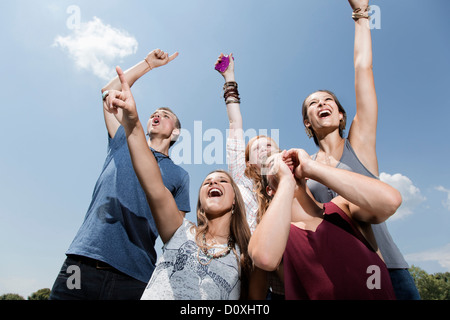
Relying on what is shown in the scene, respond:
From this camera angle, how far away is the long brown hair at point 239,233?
9.30ft

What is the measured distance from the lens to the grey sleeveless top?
2.43 meters

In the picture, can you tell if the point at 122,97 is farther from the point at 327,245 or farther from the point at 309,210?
the point at 327,245

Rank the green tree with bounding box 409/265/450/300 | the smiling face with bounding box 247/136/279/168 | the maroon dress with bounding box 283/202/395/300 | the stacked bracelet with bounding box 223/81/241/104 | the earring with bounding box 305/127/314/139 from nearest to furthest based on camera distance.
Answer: the maroon dress with bounding box 283/202/395/300, the earring with bounding box 305/127/314/139, the smiling face with bounding box 247/136/279/168, the stacked bracelet with bounding box 223/81/241/104, the green tree with bounding box 409/265/450/300

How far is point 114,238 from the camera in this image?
3105 mm

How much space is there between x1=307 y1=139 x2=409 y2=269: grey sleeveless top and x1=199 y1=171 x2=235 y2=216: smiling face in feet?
3.29

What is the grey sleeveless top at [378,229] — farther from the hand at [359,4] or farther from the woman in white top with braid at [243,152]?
the hand at [359,4]

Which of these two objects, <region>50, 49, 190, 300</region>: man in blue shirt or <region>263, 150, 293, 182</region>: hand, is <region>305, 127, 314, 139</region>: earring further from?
<region>50, 49, 190, 300</region>: man in blue shirt

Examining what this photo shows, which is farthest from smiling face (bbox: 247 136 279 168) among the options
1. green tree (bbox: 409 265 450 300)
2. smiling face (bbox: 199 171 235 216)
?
green tree (bbox: 409 265 450 300)

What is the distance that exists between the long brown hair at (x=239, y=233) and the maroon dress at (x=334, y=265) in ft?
2.28

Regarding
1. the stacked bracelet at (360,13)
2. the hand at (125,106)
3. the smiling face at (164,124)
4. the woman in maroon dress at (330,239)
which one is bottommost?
the woman in maroon dress at (330,239)

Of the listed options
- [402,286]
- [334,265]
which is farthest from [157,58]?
[402,286]

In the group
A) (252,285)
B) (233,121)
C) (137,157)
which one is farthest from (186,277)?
(233,121)

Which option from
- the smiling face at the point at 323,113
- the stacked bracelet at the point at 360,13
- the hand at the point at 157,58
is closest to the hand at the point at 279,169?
the smiling face at the point at 323,113

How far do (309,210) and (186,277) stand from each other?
4.28 feet
